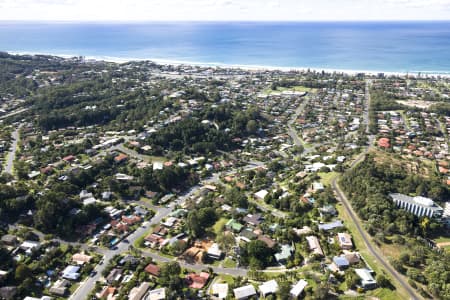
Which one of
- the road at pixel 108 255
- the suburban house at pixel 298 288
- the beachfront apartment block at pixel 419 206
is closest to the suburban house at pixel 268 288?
the suburban house at pixel 298 288

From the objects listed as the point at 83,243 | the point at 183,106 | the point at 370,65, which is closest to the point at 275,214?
the point at 83,243

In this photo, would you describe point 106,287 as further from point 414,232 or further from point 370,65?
point 370,65

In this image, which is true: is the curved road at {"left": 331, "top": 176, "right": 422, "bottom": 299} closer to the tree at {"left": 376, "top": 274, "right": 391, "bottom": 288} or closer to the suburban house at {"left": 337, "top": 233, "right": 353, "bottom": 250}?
the tree at {"left": 376, "top": 274, "right": 391, "bottom": 288}

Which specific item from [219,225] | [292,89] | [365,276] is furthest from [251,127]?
[365,276]

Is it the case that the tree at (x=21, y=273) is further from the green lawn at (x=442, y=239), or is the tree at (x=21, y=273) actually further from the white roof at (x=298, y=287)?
the green lawn at (x=442, y=239)

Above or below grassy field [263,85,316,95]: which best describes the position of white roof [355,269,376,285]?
below

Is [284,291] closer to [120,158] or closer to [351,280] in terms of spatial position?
[351,280]

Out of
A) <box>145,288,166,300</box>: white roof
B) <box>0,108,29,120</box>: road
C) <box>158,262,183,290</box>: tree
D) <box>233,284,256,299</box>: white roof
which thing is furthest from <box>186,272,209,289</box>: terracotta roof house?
<box>0,108,29,120</box>: road
